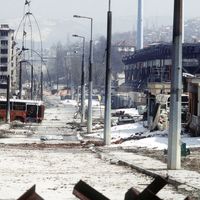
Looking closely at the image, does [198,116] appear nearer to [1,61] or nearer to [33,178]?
[33,178]

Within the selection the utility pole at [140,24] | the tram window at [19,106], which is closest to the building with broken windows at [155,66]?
the utility pole at [140,24]

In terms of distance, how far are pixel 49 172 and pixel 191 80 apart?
81.8 feet

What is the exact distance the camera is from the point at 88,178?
717 inches

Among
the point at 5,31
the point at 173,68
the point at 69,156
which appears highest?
the point at 5,31

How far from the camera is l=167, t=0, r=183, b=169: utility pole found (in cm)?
1961

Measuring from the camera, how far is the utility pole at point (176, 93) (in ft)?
64.3

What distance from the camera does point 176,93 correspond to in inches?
786

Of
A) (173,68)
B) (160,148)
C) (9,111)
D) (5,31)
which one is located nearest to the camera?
(173,68)

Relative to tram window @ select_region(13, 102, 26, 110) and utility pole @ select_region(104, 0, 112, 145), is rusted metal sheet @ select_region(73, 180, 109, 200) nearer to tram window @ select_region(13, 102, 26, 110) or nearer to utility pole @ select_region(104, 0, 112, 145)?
utility pole @ select_region(104, 0, 112, 145)

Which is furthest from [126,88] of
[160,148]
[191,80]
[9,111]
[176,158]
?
[176,158]

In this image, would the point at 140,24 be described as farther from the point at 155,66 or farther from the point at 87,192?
the point at 87,192

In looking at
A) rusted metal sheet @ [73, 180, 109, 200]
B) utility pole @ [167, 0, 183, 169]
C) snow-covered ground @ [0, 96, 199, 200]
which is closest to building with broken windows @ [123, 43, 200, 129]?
snow-covered ground @ [0, 96, 199, 200]

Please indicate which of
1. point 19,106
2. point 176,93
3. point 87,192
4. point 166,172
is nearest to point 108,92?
point 176,93

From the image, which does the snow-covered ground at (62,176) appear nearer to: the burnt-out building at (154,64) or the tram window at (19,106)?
the tram window at (19,106)
